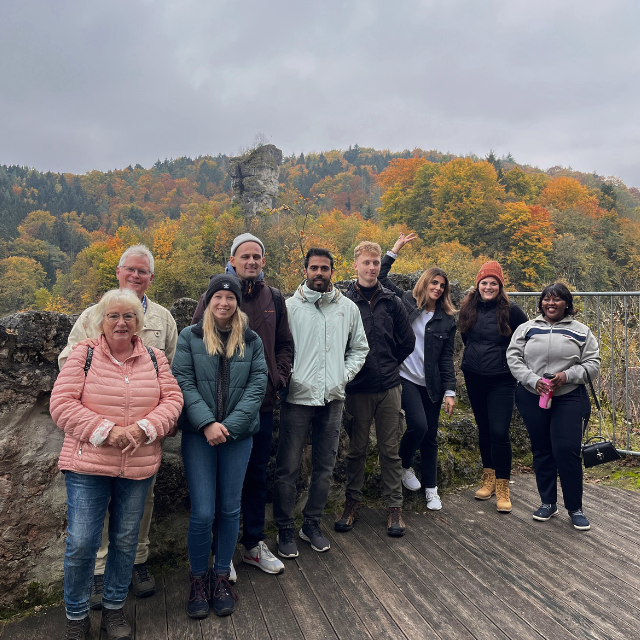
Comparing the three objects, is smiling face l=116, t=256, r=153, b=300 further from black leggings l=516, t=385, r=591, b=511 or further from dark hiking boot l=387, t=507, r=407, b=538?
black leggings l=516, t=385, r=591, b=511

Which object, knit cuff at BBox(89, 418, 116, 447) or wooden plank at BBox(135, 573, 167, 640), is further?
wooden plank at BBox(135, 573, 167, 640)

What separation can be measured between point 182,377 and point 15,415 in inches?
37.3

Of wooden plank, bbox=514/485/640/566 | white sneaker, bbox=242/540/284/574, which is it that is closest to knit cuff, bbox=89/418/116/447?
white sneaker, bbox=242/540/284/574

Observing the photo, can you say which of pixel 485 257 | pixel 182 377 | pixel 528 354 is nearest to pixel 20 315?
pixel 182 377

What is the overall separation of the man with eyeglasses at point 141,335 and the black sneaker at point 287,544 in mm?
774

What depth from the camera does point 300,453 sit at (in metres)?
3.07

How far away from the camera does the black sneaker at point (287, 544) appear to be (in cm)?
301

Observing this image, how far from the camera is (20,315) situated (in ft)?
8.66

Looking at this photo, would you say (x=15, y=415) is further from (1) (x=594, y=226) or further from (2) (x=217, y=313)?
(1) (x=594, y=226)

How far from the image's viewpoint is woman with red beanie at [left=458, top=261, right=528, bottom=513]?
147 inches

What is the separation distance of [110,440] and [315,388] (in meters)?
1.25

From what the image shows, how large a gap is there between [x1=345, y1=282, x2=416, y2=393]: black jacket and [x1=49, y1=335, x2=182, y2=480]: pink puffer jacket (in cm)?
141

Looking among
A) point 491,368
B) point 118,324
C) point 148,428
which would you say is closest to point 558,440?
point 491,368

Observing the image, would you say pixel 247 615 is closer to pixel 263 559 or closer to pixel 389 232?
pixel 263 559
